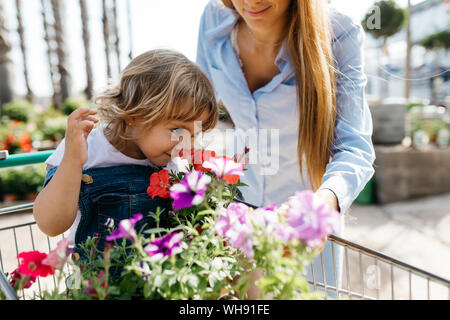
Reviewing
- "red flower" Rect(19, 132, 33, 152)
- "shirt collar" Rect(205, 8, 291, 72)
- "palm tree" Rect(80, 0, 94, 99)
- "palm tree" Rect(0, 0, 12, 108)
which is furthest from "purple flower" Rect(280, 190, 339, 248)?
"palm tree" Rect(80, 0, 94, 99)

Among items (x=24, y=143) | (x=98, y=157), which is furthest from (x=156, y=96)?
(x=24, y=143)

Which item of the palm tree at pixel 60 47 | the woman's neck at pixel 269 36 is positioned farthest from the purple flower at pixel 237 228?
the palm tree at pixel 60 47

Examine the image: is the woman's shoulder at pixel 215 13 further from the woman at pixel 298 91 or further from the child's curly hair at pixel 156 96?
the child's curly hair at pixel 156 96

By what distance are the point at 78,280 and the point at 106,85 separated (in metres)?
0.79

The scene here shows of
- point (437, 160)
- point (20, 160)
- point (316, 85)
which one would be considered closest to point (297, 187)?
point (316, 85)

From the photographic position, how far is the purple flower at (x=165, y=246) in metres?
0.68

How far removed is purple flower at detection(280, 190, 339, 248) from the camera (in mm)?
593

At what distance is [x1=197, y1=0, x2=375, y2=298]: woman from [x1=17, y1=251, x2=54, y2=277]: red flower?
613 mm

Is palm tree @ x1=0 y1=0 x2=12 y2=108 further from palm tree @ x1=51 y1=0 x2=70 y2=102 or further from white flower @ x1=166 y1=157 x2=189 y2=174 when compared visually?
white flower @ x1=166 y1=157 x2=189 y2=174

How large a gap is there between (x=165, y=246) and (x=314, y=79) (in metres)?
0.78

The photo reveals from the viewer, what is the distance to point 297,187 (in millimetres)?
1546

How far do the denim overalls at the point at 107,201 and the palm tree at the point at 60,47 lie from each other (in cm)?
869

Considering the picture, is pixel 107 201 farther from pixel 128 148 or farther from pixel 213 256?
pixel 213 256
